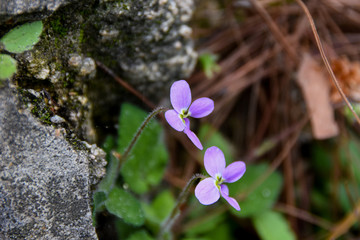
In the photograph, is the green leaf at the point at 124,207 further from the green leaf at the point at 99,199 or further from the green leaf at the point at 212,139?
the green leaf at the point at 212,139

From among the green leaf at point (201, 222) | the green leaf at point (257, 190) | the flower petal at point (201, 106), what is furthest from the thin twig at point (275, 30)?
the flower petal at point (201, 106)

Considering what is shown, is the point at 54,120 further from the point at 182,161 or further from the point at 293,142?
the point at 293,142

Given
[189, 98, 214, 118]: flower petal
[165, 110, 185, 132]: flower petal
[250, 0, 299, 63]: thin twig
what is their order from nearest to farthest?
1. [165, 110, 185, 132]: flower petal
2. [189, 98, 214, 118]: flower petal
3. [250, 0, 299, 63]: thin twig

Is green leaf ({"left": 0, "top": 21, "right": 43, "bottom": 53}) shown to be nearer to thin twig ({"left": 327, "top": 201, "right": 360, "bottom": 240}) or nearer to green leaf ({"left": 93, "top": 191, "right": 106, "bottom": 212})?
green leaf ({"left": 93, "top": 191, "right": 106, "bottom": 212})

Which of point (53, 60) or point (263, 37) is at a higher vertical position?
point (53, 60)

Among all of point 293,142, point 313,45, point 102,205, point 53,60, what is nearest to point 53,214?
point 102,205

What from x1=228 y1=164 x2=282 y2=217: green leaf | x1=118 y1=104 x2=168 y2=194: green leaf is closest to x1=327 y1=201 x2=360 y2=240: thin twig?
x1=228 y1=164 x2=282 y2=217: green leaf

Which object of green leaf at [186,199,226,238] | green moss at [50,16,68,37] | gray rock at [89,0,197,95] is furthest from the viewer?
green leaf at [186,199,226,238]
